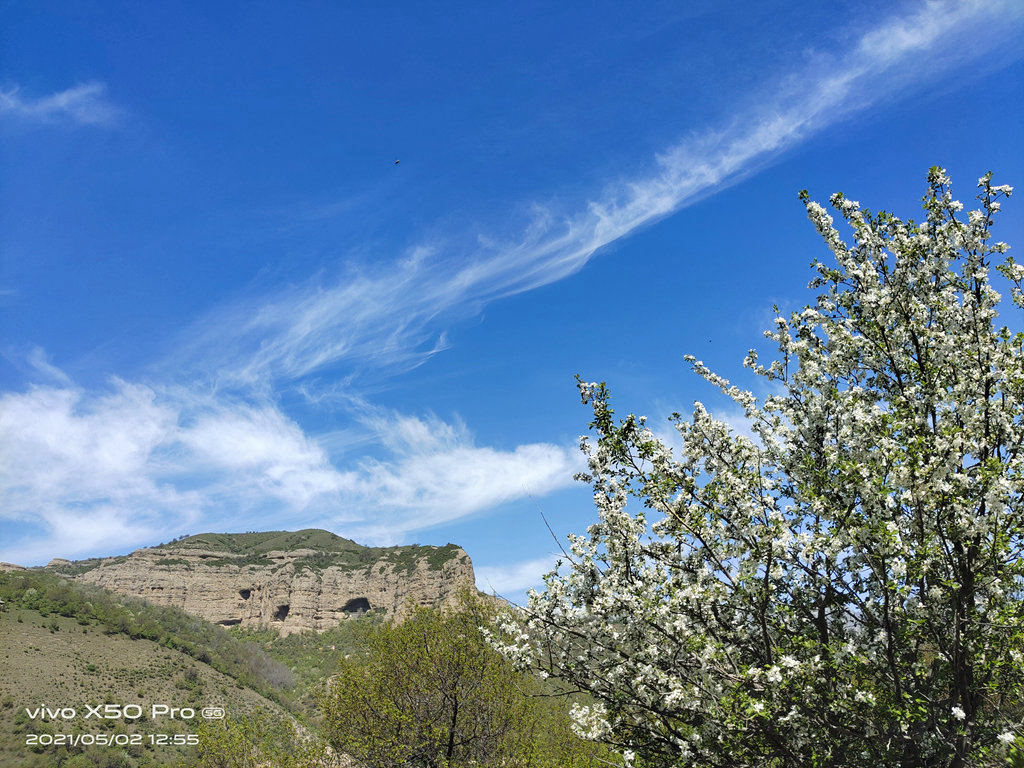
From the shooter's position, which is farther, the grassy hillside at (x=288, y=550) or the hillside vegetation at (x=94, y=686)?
the grassy hillside at (x=288, y=550)

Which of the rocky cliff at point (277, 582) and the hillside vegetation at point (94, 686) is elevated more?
the rocky cliff at point (277, 582)

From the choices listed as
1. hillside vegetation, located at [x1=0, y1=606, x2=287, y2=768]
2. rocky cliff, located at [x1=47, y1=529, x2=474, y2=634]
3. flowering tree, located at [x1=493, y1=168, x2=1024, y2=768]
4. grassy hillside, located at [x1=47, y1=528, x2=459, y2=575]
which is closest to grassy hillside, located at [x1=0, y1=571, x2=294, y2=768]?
hillside vegetation, located at [x1=0, y1=606, x2=287, y2=768]

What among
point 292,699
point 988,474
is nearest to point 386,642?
point 988,474

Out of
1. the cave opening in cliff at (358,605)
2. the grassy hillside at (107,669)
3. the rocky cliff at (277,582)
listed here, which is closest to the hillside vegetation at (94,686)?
the grassy hillside at (107,669)

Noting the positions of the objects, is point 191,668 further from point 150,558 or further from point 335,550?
point 335,550

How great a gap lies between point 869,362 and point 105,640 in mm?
82475

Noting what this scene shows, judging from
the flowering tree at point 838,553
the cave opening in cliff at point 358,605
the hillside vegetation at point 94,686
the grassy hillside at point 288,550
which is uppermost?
the grassy hillside at point 288,550

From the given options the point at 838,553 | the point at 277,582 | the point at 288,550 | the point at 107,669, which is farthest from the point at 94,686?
the point at 288,550

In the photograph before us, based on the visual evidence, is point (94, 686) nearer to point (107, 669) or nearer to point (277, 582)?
point (107, 669)

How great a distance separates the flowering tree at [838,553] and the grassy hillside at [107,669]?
46.8 m

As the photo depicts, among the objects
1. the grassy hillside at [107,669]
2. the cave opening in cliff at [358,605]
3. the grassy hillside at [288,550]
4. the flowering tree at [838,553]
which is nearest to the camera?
the flowering tree at [838,553]

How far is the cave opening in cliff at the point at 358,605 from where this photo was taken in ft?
420

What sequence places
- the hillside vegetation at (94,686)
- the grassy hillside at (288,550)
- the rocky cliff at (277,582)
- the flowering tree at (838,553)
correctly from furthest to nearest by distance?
the grassy hillside at (288,550)
the rocky cliff at (277,582)
the hillside vegetation at (94,686)
the flowering tree at (838,553)

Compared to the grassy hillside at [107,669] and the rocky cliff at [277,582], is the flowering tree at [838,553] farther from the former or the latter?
the rocky cliff at [277,582]
